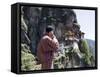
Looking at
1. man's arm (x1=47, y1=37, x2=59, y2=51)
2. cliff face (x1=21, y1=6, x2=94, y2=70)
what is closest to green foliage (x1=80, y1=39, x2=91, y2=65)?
cliff face (x1=21, y1=6, x2=94, y2=70)

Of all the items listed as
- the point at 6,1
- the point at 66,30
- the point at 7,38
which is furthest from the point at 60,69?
the point at 6,1

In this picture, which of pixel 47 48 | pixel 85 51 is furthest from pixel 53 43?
pixel 85 51

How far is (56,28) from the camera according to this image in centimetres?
275

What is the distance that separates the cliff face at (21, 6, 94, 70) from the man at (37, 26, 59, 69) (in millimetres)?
40

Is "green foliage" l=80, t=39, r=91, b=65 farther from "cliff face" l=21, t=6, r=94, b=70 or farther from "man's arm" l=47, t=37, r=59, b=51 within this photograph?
"man's arm" l=47, t=37, r=59, b=51

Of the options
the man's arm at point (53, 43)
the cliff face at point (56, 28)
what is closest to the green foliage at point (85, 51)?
the cliff face at point (56, 28)

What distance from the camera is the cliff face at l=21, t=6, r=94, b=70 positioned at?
2.63 meters

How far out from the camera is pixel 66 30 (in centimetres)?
279

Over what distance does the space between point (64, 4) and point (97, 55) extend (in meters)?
0.60

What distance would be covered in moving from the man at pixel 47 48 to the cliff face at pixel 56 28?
40mm

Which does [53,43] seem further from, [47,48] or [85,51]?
[85,51]

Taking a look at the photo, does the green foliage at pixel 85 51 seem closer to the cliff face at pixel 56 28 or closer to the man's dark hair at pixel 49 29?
the cliff face at pixel 56 28

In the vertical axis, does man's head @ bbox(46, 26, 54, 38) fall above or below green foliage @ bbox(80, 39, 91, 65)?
above

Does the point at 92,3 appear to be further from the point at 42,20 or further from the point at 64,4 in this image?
the point at 42,20
